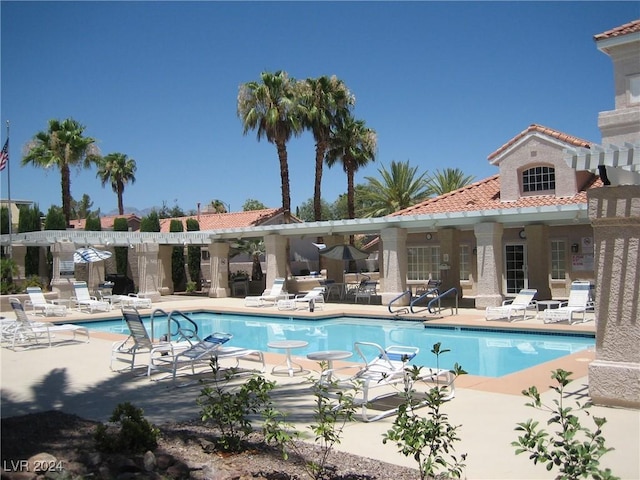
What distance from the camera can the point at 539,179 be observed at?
23641 millimetres

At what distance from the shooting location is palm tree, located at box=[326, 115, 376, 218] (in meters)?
36.1

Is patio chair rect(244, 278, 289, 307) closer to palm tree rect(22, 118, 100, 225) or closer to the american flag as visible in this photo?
the american flag

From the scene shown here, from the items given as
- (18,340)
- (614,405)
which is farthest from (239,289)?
(614,405)

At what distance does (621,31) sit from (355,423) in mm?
15988

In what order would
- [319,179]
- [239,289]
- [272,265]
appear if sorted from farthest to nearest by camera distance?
[319,179] → [239,289] → [272,265]

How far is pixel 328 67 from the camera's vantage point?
32.5m

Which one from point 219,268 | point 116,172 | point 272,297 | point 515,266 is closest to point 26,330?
point 272,297

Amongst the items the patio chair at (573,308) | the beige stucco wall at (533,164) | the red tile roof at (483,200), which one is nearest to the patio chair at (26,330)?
the patio chair at (573,308)

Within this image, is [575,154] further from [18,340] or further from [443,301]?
[443,301]

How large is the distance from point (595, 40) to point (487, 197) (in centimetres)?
878

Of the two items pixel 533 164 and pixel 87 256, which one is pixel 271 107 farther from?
pixel 533 164

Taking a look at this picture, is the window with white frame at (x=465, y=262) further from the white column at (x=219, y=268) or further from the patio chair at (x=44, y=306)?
the patio chair at (x=44, y=306)

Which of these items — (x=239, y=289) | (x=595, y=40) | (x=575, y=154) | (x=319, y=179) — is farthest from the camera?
(x=319, y=179)

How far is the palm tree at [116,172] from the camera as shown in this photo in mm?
54344
